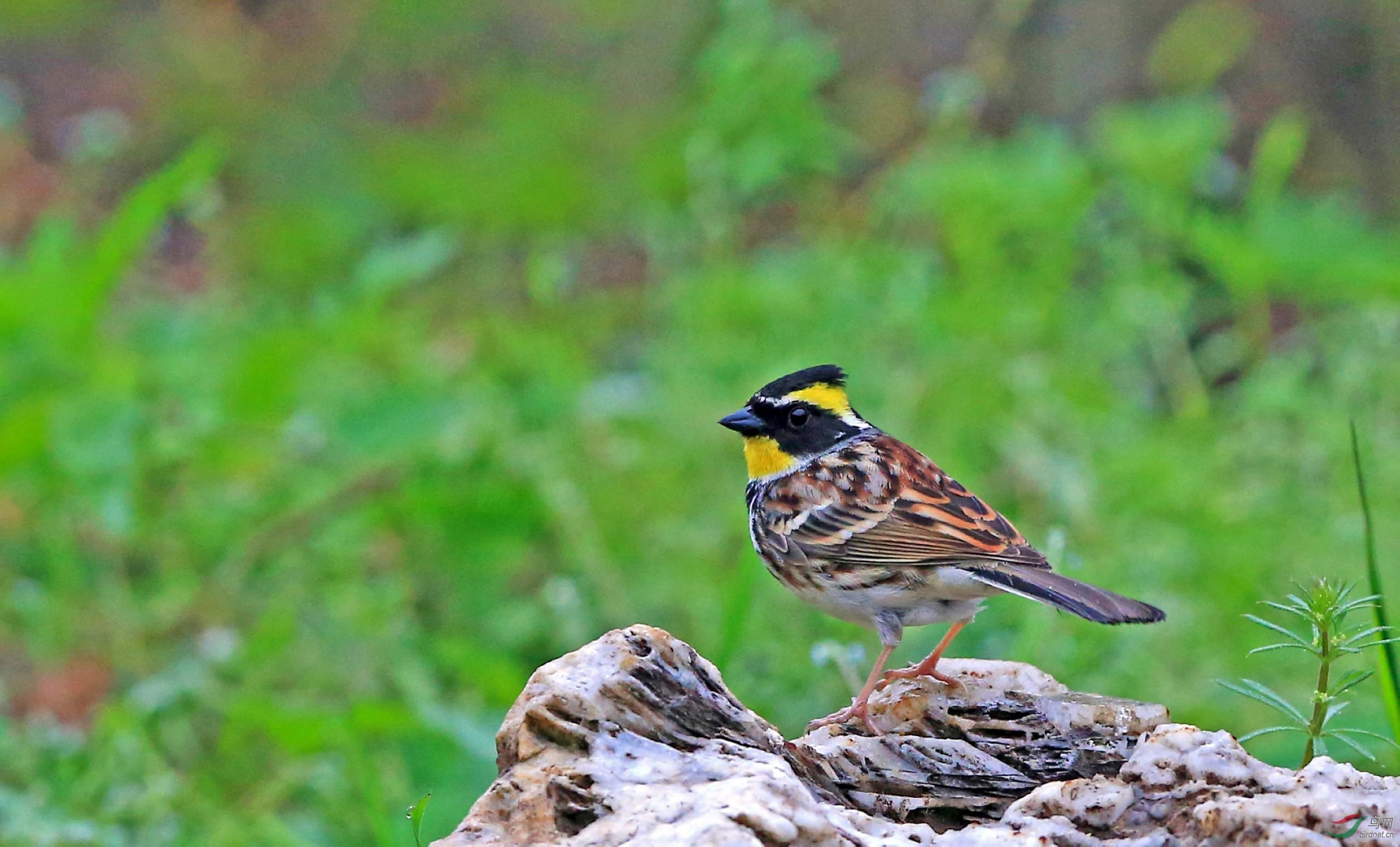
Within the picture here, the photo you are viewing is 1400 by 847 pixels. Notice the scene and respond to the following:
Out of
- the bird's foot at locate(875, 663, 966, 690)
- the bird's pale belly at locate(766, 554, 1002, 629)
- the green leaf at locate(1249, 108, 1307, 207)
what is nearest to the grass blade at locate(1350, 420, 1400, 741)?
the bird's foot at locate(875, 663, 966, 690)

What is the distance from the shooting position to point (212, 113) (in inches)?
449

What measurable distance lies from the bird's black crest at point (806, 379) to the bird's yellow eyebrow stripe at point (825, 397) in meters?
0.01

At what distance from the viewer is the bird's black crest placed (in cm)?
422

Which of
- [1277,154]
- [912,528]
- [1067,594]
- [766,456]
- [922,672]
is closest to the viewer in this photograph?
[922,672]

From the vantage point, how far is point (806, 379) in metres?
4.23

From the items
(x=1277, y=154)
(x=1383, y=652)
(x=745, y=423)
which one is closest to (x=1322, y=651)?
(x=1383, y=652)

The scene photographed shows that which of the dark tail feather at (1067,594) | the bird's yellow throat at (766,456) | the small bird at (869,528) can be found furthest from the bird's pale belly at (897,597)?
the bird's yellow throat at (766,456)

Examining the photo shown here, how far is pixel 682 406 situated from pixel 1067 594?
3.14m

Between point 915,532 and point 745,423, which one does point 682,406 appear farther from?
point 915,532

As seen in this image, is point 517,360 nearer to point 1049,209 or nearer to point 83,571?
point 83,571

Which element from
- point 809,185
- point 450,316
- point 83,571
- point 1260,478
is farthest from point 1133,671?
point 450,316

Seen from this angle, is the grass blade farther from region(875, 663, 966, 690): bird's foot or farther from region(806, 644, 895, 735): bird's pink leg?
region(806, 644, 895, 735): bird's pink leg

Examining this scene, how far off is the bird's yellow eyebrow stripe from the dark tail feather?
78cm

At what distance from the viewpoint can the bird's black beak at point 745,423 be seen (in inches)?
170
